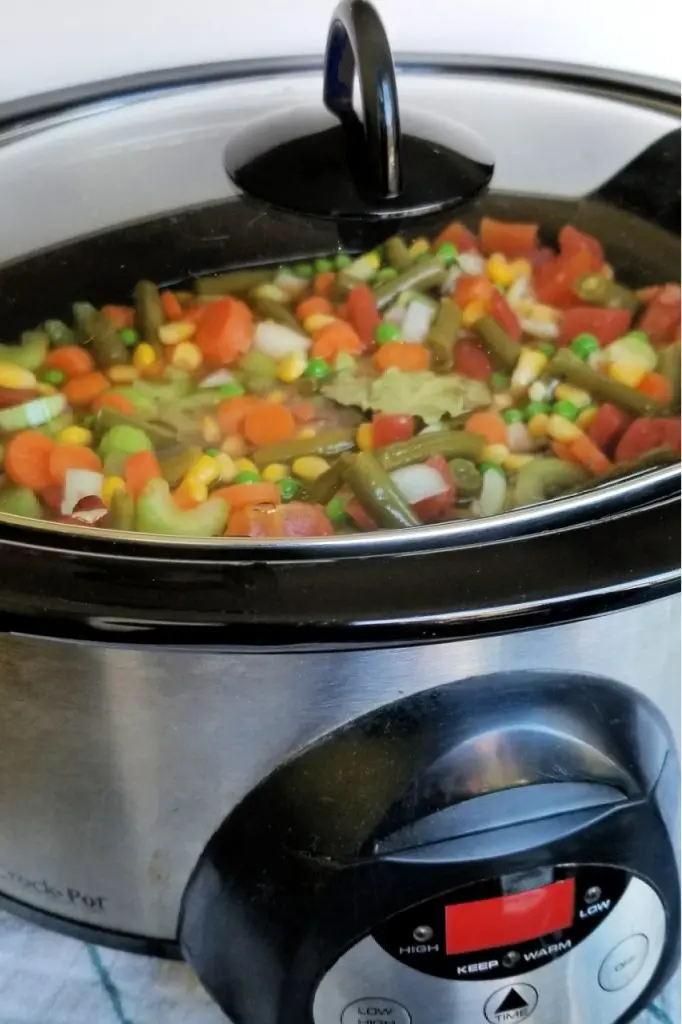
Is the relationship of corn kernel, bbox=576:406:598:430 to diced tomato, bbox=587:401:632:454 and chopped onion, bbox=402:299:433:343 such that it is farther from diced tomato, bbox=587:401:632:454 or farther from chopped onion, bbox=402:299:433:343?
chopped onion, bbox=402:299:433:343

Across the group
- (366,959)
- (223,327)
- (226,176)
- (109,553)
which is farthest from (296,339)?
(366,959)

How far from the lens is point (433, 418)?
653 mm

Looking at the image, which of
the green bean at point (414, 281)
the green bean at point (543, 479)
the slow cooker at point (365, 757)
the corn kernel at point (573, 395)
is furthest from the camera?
the green bean at point (414, 281)

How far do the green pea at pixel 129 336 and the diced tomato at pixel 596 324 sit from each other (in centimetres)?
32

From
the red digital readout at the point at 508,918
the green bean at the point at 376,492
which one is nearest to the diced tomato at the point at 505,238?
the green bean at the point at 376,492

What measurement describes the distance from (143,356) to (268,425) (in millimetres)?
135

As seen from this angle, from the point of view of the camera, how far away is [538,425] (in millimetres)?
662

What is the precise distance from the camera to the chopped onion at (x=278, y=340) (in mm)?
731

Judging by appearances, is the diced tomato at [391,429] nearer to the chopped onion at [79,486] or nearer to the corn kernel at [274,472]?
the corn kernel at [274,472]

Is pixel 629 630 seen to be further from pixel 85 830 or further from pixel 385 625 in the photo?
pixel 85 830

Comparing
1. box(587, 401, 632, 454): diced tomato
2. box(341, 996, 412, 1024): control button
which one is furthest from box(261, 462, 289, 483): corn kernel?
box(341, 996, 412, 1024): control button

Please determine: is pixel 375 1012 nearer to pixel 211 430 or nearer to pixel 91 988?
pixel 91 988

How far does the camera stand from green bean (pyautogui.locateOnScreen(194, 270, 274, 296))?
795mm

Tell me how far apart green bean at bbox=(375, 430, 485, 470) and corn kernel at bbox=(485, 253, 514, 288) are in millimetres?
218
